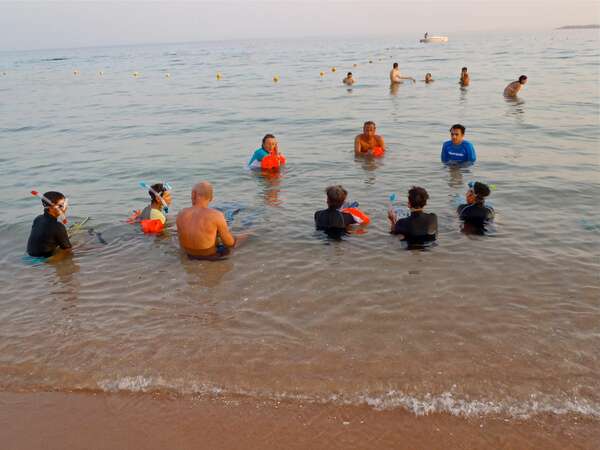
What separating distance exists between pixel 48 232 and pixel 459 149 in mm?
8344

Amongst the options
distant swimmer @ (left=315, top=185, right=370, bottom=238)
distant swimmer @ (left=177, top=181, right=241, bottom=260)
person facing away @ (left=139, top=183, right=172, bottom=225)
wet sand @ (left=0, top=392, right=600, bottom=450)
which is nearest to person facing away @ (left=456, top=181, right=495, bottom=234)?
distant swimmer @ (left=315, top=185, right=370, bottom=238)

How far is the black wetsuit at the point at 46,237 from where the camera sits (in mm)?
6953

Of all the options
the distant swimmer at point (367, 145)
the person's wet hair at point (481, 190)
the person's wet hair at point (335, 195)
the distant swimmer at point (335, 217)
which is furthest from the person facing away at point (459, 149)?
the person's wet hair at point (335, 195)

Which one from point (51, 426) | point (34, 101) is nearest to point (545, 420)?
point (51, 426)

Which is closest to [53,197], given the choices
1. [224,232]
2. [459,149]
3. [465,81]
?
[224,232]

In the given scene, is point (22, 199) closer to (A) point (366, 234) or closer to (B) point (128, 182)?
(B) point (128, 182)

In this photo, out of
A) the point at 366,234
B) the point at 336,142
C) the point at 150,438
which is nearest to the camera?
the point at 150,438

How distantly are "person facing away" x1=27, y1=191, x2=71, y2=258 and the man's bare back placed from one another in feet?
5.52

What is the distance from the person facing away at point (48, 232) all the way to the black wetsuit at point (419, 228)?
15.6ft

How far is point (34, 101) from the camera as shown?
1129 inches

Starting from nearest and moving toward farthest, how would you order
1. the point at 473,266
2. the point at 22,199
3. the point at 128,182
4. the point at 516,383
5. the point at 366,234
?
the point at 516,383 < the point at 473,266 < the point at 366,234 < the point at 22,199 < the point at 128,182

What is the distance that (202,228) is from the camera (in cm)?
671

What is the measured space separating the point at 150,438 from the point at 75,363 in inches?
55.8

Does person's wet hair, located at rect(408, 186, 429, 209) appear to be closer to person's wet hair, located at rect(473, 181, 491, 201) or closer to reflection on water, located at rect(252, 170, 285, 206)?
person's wet hair, located at rect(473, 181, 491, 201)
